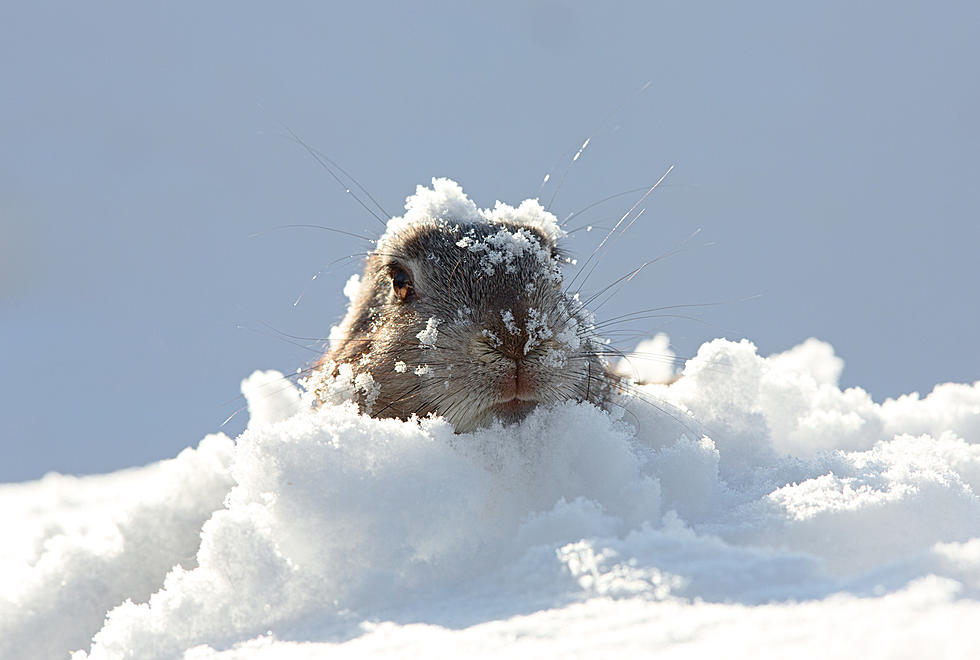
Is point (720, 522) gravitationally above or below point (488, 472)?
below

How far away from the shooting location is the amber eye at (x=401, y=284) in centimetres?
545

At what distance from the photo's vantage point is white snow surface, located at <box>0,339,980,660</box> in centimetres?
222

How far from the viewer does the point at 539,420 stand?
14.1ft

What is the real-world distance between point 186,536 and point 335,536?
152 inches

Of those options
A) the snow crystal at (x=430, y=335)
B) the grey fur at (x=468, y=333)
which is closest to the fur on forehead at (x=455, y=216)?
the grey fur at (x=468, y=333)

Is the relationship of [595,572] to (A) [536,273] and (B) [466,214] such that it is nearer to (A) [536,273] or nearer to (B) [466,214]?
(A) [536,273]

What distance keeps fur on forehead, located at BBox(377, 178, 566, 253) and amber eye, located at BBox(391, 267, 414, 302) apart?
25 centimetres

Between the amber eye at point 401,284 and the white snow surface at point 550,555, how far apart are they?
5.04ft

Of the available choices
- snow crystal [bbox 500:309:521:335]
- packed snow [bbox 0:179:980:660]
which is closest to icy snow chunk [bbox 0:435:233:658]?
packed snow [bbox 0:179:980:660]

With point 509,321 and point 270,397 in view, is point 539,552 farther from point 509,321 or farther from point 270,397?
point 270,397

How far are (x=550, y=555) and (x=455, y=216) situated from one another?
131 inches

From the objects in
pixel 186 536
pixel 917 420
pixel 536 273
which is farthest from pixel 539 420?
pixel 917 420

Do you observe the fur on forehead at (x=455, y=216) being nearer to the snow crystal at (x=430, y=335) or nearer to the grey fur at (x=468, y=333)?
the grey fur at (x=468, y=333)

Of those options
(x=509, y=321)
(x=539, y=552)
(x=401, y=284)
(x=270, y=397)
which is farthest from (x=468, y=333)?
(x=270, y=397)
